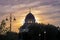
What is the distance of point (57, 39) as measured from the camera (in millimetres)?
70812

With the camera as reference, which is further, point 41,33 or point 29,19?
point 29,19

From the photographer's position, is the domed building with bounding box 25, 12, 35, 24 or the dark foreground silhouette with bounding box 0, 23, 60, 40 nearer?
the dark foreground silhouette with bounding box 0, 23, 60, 40

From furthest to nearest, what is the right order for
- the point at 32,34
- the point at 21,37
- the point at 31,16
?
the point at 31,16 < the point at 21,37 < the point at 32,34

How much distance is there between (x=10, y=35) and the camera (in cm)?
8238

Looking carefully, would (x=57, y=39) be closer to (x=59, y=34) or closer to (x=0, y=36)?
(x=59, y=34)

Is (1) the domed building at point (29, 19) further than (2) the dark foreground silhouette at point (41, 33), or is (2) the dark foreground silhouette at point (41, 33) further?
(1) the domed building at point (29, 19)

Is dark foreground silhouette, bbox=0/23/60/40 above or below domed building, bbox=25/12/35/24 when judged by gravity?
below

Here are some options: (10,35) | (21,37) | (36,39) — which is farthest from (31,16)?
(36,39)

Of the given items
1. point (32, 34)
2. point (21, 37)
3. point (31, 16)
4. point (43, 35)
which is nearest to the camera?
point (43, 35)

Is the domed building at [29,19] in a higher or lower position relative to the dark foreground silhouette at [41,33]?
higher

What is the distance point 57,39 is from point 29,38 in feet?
18.7

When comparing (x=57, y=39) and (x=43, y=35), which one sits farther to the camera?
(x=57, y=39)

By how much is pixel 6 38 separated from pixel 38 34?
13188mm

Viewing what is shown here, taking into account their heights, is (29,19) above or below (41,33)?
above
